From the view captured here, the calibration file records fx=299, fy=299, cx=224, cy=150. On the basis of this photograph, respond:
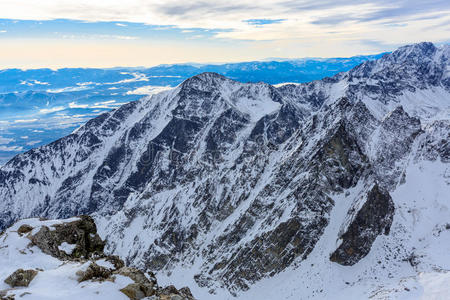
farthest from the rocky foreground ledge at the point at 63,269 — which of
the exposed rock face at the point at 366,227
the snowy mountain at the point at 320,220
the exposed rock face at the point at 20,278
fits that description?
the exposed rock face at the point at 366,227

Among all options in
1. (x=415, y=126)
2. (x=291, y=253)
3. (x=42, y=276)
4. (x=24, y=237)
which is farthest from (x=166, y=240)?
(x=415, y=126)

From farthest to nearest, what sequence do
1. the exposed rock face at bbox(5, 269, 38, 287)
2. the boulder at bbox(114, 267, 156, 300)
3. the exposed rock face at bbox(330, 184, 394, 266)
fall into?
1. the exposed rock face at bbox(330, 184, 394, 266)
2. the exposed rock face at bbox(5, 269, 38, 287)
3. the boulder at bbox(114, 267, 156, 300)

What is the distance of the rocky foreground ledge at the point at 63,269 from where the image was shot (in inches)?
1158

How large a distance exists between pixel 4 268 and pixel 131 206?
117 meters

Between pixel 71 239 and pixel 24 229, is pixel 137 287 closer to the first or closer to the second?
pixel 71 239

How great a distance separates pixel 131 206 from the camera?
149875mm

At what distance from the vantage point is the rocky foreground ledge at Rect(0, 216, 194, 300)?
29.4 m

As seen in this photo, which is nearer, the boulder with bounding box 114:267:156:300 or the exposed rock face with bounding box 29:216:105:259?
the boulder with bounding box 114:267:156:300

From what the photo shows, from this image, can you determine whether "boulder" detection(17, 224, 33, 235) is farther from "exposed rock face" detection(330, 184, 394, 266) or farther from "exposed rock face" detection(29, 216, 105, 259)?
"exposed rock face" detection(330, 184, 394, 266)

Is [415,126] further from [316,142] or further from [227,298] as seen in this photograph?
[227,298]

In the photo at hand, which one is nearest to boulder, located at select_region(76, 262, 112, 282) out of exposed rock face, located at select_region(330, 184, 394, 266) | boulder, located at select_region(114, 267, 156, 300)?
boulder, located at select_region(114, 267, 156, 300)

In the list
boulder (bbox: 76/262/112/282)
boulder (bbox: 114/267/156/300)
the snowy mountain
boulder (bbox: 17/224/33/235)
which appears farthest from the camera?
the snowy mountain

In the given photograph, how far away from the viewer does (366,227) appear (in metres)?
71.3

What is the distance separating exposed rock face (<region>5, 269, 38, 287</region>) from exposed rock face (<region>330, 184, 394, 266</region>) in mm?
60656
